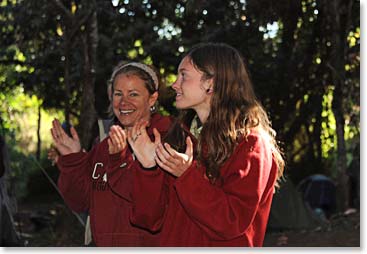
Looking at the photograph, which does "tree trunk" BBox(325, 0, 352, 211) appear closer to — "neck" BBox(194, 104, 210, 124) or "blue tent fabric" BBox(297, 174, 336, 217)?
"blue tent fabric" BBox(297, 174, 336, 217)

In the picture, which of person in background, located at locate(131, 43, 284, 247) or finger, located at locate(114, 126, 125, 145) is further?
finger, located at locate(114, 126, 125, 145)

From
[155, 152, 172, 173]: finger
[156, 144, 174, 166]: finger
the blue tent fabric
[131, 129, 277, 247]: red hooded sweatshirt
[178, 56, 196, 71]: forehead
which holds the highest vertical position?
[178, 56, 196, 71]: forehead

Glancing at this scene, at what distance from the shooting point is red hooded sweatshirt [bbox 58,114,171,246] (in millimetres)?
2031

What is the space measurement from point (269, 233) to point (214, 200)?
3.84 meters

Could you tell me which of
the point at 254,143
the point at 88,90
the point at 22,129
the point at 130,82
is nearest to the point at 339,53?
the point at 88,90

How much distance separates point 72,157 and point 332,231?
298 cm

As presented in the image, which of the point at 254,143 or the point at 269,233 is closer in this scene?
the point at 254,143

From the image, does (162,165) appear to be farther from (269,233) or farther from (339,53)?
(269,233)

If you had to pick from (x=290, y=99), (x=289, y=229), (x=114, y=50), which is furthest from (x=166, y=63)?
(x=289, y=229)

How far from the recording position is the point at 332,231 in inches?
185

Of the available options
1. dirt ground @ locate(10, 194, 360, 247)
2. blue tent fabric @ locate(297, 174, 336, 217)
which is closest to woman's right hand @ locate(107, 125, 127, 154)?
dirt ground @ locate(10, 194, 360, 247)

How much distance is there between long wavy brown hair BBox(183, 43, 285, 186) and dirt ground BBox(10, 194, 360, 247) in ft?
6.65

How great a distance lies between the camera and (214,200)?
1570 millimetres

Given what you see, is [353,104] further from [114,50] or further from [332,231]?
[114,50]
